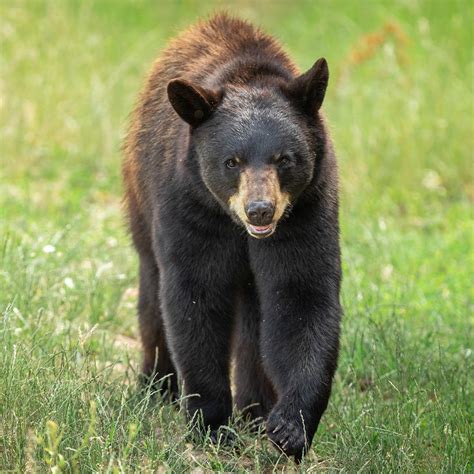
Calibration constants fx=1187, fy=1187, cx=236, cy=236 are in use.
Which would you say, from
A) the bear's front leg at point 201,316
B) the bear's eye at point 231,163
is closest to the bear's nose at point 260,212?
the bear's eye at point 231,163

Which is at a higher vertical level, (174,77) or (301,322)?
(174,77)

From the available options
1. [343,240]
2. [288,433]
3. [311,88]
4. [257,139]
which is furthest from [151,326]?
[343,240]

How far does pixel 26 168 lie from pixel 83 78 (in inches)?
67.9

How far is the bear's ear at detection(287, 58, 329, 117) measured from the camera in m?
5.20

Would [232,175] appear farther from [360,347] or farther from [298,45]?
[298,45]

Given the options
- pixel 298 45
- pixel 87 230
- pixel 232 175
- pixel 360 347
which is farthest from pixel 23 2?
pixel 232 175

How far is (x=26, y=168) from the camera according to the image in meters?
10.9

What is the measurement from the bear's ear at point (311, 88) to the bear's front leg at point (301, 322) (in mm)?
583

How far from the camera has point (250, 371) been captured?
6.15 metres

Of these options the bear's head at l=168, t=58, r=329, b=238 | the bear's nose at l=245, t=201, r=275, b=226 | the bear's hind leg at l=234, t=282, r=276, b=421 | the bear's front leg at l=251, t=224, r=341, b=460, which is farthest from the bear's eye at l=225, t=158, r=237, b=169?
the bear's hind leg at l=234, t=282, r=276, b=421

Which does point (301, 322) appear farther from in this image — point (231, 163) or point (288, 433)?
point (231, 163)

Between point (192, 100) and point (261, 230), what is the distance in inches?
27.8

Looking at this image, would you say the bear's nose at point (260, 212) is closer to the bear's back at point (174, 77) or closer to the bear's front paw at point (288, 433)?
the bear's back at point (174, 77)

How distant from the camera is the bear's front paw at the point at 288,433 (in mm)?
5219
